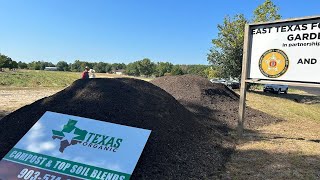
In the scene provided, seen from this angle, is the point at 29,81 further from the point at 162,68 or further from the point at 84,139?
the point at 162,68

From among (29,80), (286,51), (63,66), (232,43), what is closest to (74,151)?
(286,51)

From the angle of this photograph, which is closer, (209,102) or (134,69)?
(209,102)

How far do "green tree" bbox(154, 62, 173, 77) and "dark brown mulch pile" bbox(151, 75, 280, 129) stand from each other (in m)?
94.5

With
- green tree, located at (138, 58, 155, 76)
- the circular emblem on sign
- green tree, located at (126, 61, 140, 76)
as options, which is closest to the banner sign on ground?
the circular emblem on sign

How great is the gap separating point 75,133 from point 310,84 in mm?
5751

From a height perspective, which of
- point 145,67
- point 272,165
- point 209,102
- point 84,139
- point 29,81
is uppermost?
point 145,67

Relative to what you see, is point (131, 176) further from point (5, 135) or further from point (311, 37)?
point (311, 37)

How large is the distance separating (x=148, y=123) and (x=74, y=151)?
1850 millimetres

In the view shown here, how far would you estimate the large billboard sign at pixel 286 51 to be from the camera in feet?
24.6

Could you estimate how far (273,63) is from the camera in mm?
8117

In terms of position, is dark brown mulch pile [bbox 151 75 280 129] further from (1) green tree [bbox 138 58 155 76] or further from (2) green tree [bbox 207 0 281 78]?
Result: (1) green tree [bbox 138 58 155 76]

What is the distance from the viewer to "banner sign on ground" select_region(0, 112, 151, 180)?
471 centimetres

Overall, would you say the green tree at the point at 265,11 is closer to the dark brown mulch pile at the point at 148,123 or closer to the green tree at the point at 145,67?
the dark brown mulch pile at the point at 148,123

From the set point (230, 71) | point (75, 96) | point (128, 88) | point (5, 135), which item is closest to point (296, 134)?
point (128, 88)
